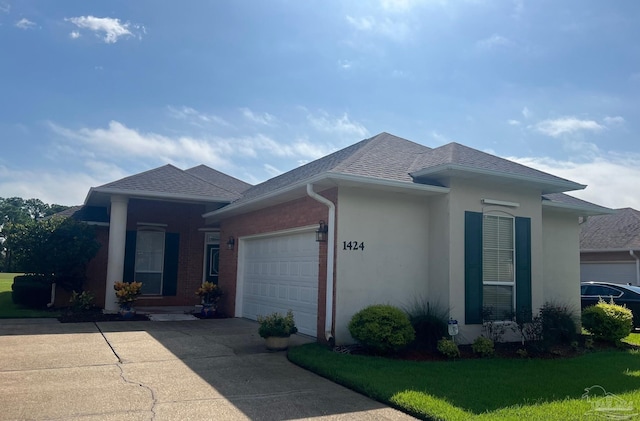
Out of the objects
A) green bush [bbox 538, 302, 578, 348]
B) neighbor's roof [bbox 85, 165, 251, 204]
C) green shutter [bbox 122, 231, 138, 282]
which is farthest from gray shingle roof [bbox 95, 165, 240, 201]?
green bush [bbox 538, 302, 578, 348]

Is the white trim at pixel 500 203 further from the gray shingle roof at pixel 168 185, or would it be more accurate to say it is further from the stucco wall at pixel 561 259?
the gray shingle roof at pixel 168 185

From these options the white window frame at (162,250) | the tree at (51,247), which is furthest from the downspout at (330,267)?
the white window frame at (162,250)

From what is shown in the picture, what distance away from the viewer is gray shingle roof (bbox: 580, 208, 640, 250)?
879 inches

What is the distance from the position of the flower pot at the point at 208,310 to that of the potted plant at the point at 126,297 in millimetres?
2028

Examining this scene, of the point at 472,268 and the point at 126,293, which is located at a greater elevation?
the point at 472,268

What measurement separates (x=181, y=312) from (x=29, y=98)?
25.4 feet

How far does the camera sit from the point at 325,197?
10.5 m

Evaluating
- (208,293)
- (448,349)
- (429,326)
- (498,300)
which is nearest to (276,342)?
(429,326)

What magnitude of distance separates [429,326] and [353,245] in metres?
2.16

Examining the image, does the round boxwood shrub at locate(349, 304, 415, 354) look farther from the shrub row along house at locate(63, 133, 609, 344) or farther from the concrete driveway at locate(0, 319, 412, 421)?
the concrete driveway at locate(0, 319, 412, 421)

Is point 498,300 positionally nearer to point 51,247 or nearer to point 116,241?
point 116,241

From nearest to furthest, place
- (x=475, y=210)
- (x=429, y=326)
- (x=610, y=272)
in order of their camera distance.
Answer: (x=429, y=326)
(x=475, y=210)
(x=610, y=272)

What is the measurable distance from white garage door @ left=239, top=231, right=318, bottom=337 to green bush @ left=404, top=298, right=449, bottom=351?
7.51ft

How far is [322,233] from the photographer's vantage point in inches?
410
